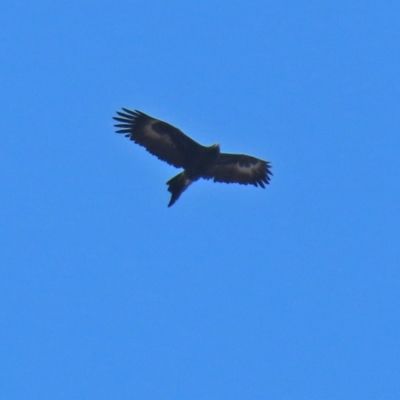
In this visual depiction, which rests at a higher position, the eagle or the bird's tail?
the eagle

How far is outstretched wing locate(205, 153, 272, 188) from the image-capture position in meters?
32.5

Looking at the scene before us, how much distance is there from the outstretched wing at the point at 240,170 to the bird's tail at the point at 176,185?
1.11 metres

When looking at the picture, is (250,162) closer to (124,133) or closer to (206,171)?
(206,171)

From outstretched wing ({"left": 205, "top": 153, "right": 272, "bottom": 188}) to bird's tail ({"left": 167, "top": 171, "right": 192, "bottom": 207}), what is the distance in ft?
3.65

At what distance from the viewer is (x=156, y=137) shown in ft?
105

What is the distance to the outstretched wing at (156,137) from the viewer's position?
3169 cm

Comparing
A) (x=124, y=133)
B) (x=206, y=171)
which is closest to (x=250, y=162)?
(x=206, y=171)

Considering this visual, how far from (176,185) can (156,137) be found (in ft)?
5.38

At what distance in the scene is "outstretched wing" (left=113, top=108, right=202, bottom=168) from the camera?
31.7m

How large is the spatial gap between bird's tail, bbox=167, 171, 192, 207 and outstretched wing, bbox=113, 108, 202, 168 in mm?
619

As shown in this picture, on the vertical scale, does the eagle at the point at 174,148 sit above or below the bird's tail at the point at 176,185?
above

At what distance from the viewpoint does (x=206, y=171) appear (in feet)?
105

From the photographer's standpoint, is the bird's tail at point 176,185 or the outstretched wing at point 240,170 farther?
the outstretched wing at point 240,170

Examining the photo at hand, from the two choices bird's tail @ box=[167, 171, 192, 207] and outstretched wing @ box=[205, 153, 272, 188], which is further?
outstretched wing @ box=[205, 153, 272, 188]
